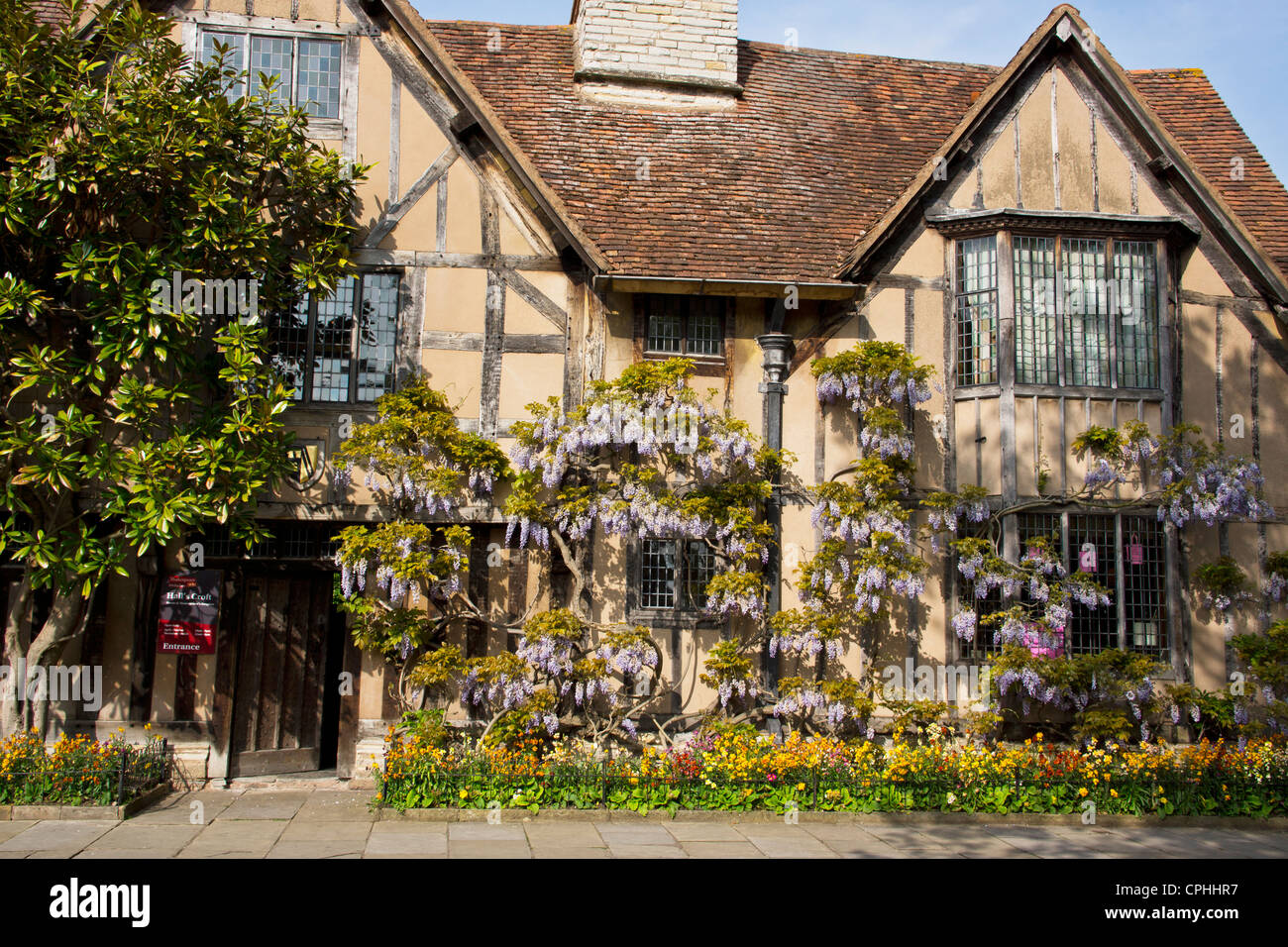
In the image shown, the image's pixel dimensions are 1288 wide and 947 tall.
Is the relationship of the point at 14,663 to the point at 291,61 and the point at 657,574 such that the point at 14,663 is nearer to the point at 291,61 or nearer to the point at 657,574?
the point at 657,574

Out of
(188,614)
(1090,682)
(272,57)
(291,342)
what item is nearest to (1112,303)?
(1090,682)

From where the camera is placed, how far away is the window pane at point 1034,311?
1277 cm

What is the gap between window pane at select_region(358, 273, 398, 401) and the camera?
40.6 feet

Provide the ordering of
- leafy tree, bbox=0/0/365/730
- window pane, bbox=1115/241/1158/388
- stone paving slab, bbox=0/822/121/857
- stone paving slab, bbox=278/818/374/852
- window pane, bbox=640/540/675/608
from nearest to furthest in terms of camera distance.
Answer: stone paving slab, bbox=0/822/121/857, stone paving slab, bbox=278/818/374/852, leafy tree, bbox=0/0/365/730, window pane, bbox=640/540/675/608, window pane, bbox=1115/241/1158/388

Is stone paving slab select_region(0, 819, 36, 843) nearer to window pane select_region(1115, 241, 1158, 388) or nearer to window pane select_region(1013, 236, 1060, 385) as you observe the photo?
window pane select_region(1013, 236, 1060, 385)

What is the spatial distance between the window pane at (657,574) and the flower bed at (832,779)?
1827 mm

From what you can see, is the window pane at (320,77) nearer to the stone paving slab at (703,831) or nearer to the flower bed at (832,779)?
the flower bed at (832,779)

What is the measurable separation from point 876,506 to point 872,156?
5.62m

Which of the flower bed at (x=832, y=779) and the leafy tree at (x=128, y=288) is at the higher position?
the leafy tree at (x=128, y=288)

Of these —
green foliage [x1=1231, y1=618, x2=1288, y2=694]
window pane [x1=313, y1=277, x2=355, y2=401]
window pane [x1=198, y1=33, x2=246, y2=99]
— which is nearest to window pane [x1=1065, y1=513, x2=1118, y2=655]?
Result: green foliage [x1=1231, y1=618, x2=1288, y2=694]

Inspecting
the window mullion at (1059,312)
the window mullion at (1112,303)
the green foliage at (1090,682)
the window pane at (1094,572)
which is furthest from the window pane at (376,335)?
the window mullion at (1112,303)

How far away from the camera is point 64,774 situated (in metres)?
10.1


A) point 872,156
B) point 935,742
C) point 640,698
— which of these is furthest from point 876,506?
point 872,156

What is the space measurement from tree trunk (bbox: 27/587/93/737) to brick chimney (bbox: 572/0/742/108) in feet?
31.6
